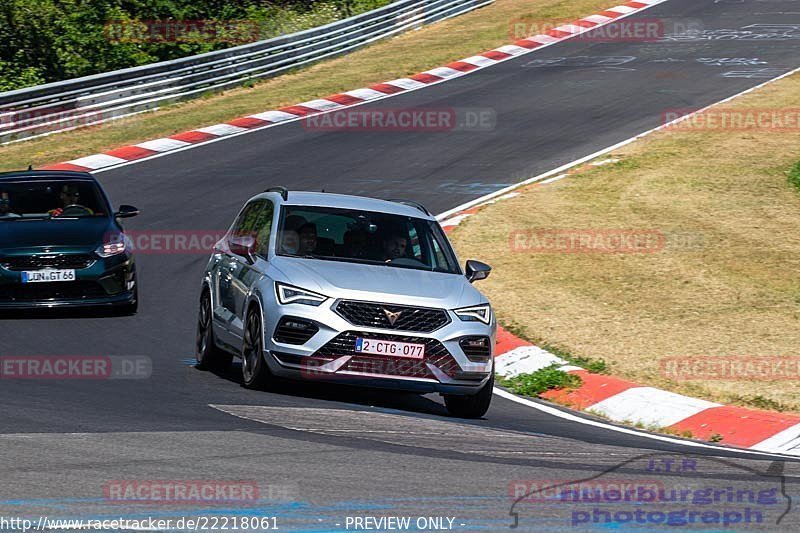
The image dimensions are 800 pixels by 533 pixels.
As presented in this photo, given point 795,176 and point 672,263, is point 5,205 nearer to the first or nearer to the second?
point 672,263

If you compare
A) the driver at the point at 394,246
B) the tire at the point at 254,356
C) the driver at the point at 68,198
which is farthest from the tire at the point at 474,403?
the driver at the point at 68,198

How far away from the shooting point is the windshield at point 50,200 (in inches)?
580

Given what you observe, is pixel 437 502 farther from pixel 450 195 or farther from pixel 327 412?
pixel 450 195

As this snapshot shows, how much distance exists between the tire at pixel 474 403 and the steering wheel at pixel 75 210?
19.3 ft

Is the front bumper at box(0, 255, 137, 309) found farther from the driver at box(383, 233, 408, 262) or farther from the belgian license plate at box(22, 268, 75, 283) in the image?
the driver at box(383, 233, 408, 262)

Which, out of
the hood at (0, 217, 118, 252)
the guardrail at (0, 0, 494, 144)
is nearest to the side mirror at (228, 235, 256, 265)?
the hood at (0, 217, 118, 252)

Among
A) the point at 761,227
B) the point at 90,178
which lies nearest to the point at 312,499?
the point at 90,178

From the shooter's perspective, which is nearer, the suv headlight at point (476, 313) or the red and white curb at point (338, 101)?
the suv headlight at point (476, 313)

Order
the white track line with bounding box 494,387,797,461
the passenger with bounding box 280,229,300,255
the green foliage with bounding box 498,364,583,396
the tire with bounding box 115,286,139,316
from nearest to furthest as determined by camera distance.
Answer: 1. the white track line with bounding box 494,387,797,461
2. the passenger with bounding box 280,229,300,255
3. the green foliage with bounding box 498,364,583,396
4. the tire with bounding box 115,286,139,316

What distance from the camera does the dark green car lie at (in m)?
13.6

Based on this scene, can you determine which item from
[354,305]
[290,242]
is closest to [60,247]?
[290,242]

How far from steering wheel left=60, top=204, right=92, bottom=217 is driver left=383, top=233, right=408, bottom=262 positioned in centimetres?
491

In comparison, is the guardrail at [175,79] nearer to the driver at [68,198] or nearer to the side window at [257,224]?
the driver at [68,198]

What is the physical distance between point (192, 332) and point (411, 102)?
15.1 metres
